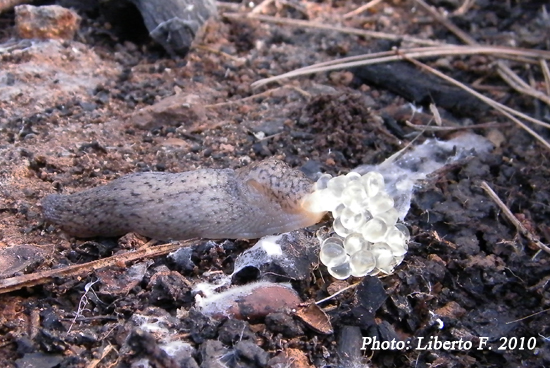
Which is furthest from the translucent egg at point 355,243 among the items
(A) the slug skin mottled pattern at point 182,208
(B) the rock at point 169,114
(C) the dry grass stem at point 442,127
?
(B) the rock at point 169,114

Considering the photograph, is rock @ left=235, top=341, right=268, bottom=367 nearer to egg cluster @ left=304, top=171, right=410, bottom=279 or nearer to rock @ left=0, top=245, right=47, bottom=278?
egg cluster @ left=304, top=171, right=410, bottom=279

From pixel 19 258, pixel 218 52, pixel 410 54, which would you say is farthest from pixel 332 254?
pixel 218 52

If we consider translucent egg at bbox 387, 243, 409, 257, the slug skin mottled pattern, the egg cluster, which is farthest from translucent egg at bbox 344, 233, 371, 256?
the slug skin mottled pattern

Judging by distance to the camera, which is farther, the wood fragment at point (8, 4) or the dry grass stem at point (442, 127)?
the wood fragment at point (8, 4)

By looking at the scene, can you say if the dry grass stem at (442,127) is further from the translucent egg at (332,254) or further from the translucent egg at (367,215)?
the translucent egg at (332,254)

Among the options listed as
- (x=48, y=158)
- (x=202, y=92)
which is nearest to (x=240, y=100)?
(x=202, y=92)

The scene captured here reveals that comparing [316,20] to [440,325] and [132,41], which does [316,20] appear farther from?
[440,325]
